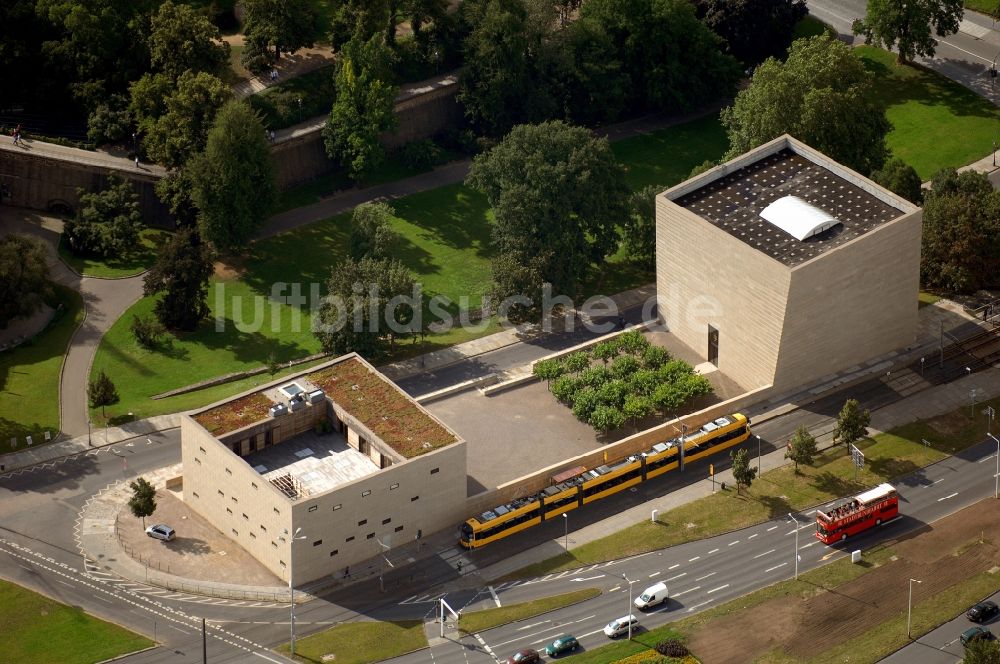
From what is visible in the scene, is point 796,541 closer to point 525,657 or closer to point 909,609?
point 909,609

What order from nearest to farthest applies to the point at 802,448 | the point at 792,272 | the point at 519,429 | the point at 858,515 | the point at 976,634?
1. the point at 976,634
2. the point at 858,515
3. the point at 802,448
4. the point at 792,272
5. the point at 519,429

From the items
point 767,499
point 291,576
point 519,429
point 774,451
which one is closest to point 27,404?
point 291,576

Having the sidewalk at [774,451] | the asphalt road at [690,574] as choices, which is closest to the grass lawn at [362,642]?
the asphalt road at [690,574]

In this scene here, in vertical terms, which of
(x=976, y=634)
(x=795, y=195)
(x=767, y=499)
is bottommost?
(x=976, y=634)

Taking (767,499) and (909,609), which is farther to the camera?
(767,499)

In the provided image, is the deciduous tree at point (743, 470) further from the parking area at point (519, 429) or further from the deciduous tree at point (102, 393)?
the deciduous tree at point (102, 393)

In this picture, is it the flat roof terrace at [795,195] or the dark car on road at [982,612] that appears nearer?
the dark car on road at [982,612]

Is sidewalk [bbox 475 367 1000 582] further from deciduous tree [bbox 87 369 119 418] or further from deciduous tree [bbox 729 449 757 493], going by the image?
deciduous tree [bbox 87 369 119 418]
